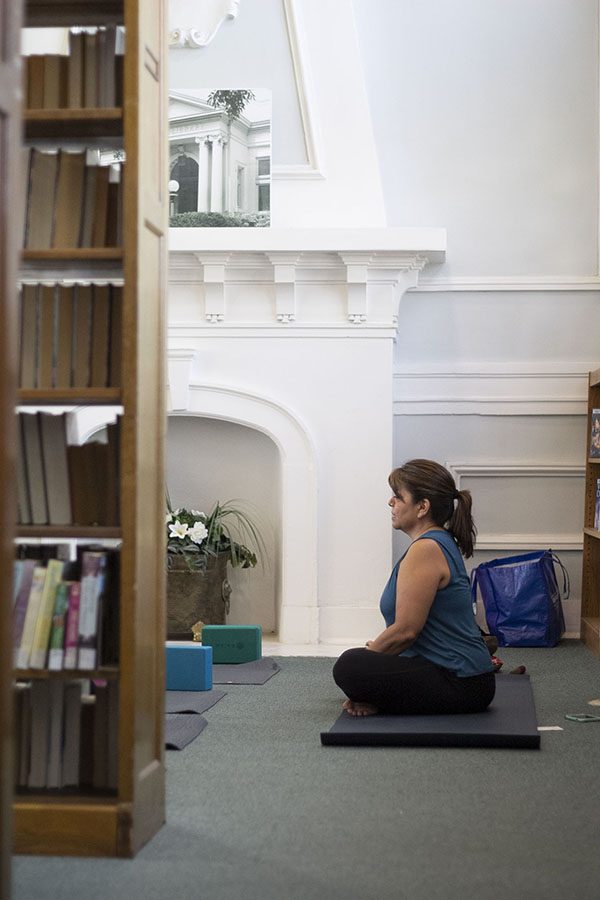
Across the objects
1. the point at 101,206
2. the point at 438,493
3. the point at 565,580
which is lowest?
the point at 565,580

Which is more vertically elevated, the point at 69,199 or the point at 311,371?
the point at 69,199

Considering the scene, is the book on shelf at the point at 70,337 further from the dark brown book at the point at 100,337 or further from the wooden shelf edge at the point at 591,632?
the wooden shelf edge at the point at 591,632

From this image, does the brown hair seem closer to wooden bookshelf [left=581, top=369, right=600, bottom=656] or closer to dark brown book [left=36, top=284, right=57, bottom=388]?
dark brown book [left=36, top=284, right=57, bottom=388]

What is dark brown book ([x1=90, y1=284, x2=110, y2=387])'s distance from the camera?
2.83 metres

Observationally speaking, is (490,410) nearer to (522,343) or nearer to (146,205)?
(522,343)

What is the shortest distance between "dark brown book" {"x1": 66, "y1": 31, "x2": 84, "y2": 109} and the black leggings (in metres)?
2.19

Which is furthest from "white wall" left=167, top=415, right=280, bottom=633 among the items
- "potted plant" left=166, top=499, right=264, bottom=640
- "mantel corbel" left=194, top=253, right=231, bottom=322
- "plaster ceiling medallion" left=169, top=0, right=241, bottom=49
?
"plaster ceiling medallion" left=169, top=0, right=241, bottom=49

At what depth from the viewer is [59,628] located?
2.78 metres

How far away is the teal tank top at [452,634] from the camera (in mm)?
4199

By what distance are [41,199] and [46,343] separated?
35 cm

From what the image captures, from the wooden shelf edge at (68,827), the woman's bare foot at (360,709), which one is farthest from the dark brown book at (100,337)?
the woman's bare foot at (360,709)

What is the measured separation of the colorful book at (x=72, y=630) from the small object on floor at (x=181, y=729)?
117cm

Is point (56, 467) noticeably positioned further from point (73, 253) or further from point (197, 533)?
point (197, 533)

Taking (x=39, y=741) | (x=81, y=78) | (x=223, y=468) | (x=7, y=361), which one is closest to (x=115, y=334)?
(x=81, y=78)
